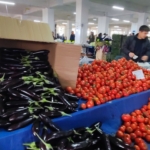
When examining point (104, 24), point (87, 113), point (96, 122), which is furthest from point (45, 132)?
point (104, 24)

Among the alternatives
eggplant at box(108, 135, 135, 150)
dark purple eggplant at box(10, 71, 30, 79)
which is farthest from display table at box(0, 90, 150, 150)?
dark purple eggplant at box(10, 71, 30, 79)

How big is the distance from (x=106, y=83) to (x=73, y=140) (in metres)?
0.80

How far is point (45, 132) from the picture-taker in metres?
1.04

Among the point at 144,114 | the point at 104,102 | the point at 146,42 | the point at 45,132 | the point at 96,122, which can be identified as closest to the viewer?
the point at 45,132

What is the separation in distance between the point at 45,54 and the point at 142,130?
1.10 meters

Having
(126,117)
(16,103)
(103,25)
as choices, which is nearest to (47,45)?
(16,103)

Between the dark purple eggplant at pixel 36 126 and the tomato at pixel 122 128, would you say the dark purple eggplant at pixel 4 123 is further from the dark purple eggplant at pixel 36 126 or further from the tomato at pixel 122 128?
the tomato at pixel 122 128

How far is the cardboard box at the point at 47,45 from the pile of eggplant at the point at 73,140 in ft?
1.94

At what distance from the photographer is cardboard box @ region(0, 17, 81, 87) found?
1.35 metres

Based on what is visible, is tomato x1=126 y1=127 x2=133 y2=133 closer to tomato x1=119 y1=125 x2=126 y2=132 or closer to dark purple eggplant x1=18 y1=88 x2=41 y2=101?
tomato x1=119 y1=125 x2=126 y2=132

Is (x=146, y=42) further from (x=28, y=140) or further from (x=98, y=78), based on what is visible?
(x=28, y=140)

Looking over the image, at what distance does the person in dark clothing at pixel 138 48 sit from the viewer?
3.04 m

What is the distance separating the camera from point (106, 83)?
1.74 m

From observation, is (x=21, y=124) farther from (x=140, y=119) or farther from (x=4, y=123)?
(x=140, y=119)
